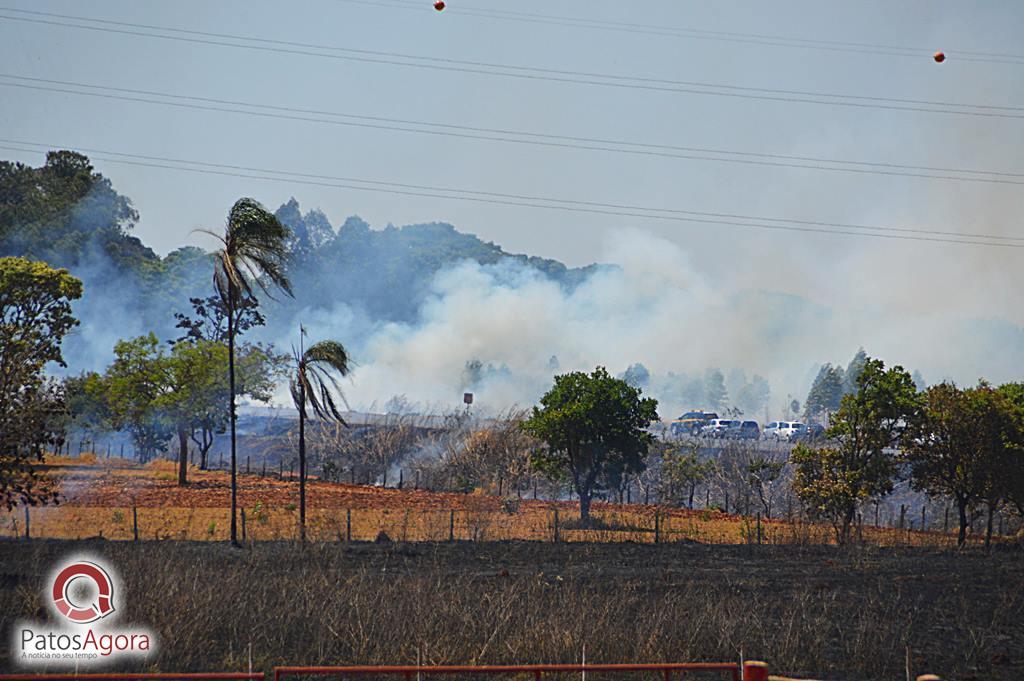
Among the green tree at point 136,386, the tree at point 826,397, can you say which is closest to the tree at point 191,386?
the green tree at point 136,386

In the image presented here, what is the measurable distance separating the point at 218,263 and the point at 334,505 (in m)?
19.6

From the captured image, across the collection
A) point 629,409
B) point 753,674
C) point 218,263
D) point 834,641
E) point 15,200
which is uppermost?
point 15,200

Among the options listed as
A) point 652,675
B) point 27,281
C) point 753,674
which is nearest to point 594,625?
point 652,675

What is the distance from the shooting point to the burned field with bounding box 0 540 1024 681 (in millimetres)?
16406

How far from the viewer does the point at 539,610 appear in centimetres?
1873

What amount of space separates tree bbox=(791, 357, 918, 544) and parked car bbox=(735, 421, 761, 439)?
49516mm

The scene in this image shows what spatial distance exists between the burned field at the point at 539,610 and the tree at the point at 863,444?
8326mm

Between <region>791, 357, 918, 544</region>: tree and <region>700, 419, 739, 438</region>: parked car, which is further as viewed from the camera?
<region>700, 419, 739, 438</region>: parked car

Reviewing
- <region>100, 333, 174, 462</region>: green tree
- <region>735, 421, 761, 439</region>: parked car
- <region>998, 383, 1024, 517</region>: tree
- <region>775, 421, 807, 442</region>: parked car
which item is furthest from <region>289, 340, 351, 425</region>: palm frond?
<region>775, 421, 807, 442</region>: parked car

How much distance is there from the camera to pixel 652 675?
628 inches

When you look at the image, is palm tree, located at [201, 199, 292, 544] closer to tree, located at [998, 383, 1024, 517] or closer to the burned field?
the burned field

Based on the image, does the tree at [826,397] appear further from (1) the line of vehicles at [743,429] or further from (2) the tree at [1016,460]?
(2) the tree at [1016,460]

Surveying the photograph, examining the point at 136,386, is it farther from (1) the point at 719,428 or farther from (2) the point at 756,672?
(2) the point at 756,672

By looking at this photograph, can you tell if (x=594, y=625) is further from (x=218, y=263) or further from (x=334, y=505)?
(x=334, y=505)
